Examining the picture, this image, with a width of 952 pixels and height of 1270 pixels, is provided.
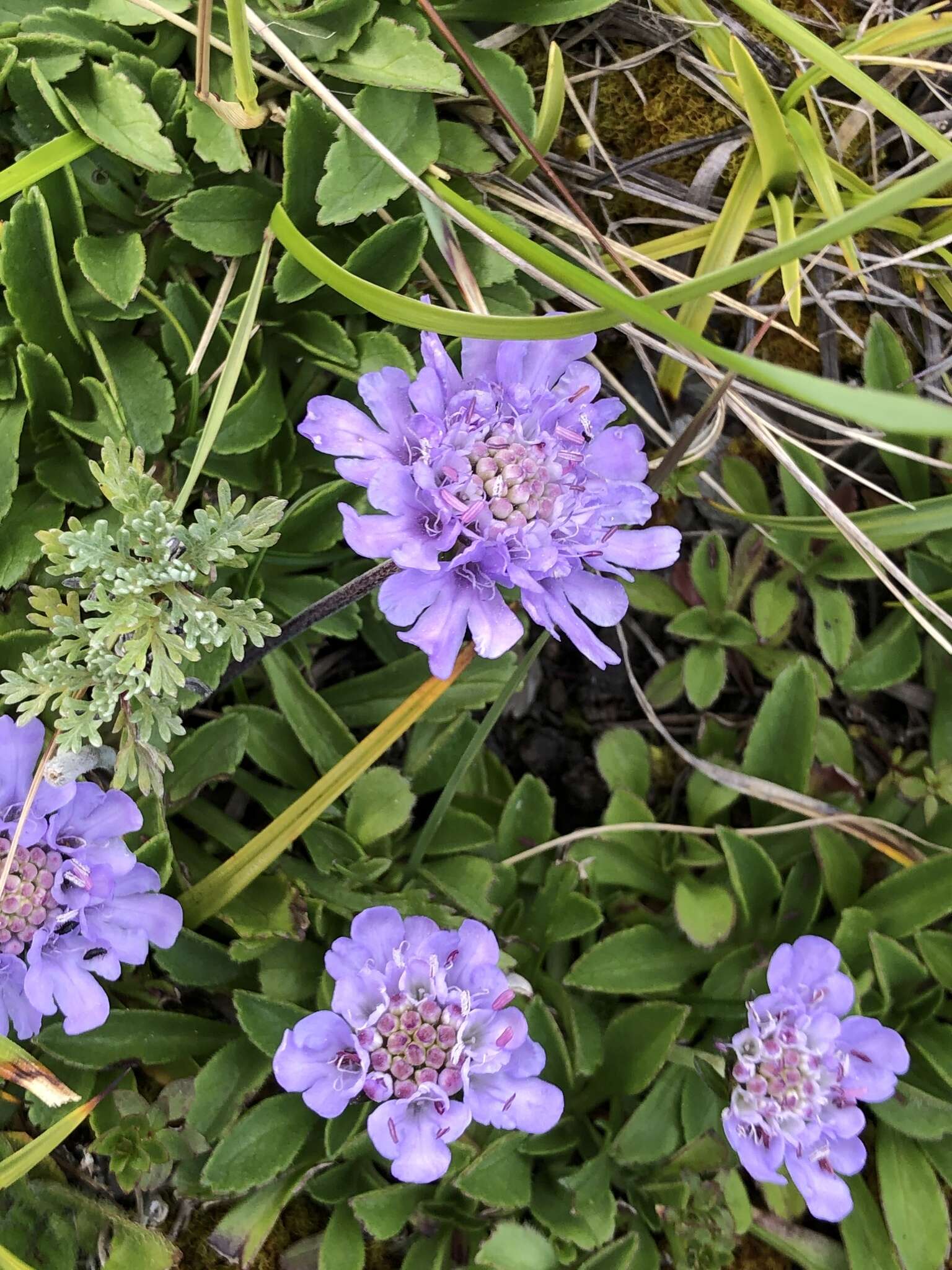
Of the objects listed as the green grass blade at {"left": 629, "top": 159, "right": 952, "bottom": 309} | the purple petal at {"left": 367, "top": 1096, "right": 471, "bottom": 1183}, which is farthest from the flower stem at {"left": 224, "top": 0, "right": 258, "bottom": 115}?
the purple petal at {"left": 367, "top": 1096, "right": 471, "bottom": 1183}

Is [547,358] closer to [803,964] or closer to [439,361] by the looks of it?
[439,361]

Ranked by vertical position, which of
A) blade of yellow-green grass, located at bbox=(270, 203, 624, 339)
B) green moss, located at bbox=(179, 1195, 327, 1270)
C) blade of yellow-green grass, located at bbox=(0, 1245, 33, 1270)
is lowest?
green moss, located at bbox=(179, 1195, 327, 1270)

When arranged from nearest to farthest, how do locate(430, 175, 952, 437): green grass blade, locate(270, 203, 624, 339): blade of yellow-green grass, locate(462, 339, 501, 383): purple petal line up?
locate(430, 175, 952, 437): green grass blade < locate(270, 203, 624, 339): blade of yellow-green grass < locate(462, 339, 501, 383): purple petal

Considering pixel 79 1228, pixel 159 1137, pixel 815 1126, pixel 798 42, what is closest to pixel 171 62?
pixel 798 42

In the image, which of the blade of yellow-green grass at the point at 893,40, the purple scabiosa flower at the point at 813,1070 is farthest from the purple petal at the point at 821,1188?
the blade of yellow-green grass at the point at 893,40

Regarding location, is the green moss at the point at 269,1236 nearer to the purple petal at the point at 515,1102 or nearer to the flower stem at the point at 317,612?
the purple petal at the point at 515,1102

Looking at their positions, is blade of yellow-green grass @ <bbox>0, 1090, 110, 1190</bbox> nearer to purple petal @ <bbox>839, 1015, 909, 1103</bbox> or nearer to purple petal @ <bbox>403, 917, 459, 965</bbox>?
purple petal @ <bbox>403, 917, 459, 965</bbox>
